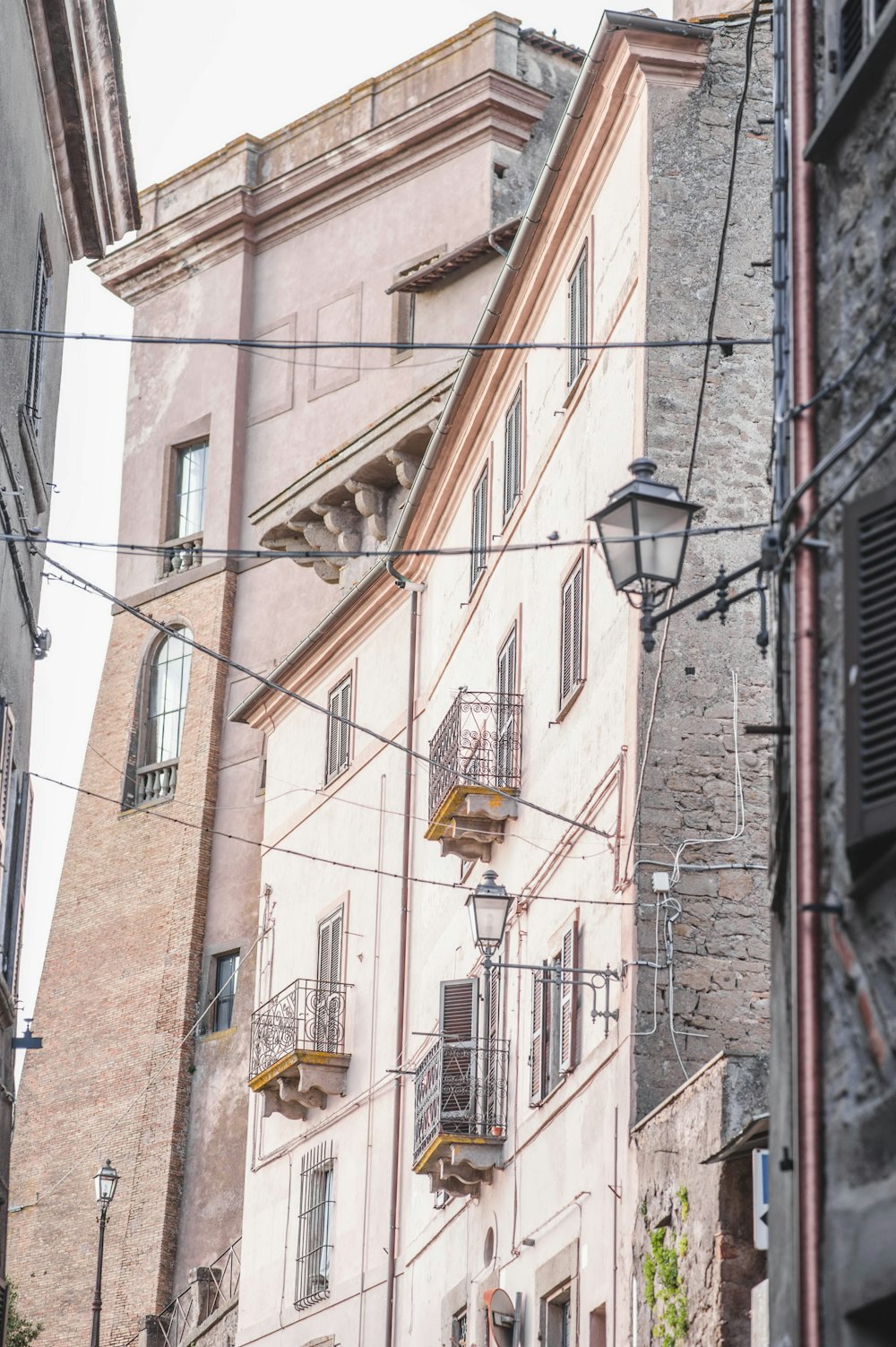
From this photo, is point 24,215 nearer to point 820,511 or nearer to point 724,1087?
point 724,1087

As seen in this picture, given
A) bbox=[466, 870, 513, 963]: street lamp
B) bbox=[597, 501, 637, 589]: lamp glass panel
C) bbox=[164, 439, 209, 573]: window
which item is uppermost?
bbox=[164, 439, 209, 573]: window

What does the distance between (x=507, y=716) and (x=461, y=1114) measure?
3.68 m

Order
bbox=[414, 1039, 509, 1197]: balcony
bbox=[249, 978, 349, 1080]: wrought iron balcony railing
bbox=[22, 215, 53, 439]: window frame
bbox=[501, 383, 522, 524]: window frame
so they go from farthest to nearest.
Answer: bbox=[249, 978, 349, 1080]: wrought iron balcony railing
bbox=[501, 383, 522, 524]: window frame
bbox=[414, 1039, 509, 1197]: balcony
bbox=[22, 215, 53, 439]: window frame

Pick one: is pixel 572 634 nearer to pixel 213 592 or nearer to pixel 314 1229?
pixel 314 1229

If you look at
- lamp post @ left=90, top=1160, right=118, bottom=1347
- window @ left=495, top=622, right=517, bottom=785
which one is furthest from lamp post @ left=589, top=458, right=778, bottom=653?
lamp post @ left=90, top=1160, right=118, bottom=1347

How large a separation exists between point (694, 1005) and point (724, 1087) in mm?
2466

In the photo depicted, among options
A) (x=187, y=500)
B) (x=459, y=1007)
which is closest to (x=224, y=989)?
(x=187, y=500)

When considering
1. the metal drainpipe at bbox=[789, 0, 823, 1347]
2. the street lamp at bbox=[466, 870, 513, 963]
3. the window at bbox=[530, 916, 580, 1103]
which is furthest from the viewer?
the window at bbox=[530, 916, 580, 1103]

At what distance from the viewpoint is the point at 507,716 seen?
20.9 metres

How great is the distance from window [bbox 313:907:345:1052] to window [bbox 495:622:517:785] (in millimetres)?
5753

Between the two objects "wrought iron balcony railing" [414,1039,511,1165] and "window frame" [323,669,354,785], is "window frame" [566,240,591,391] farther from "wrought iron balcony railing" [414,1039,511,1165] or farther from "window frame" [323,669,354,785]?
"window frame" [323,669,354,785]

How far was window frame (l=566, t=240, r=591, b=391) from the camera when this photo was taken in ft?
65.1

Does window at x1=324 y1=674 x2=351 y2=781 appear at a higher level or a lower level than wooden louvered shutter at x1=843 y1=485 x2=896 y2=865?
higher

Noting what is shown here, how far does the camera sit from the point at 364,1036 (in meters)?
25.0
